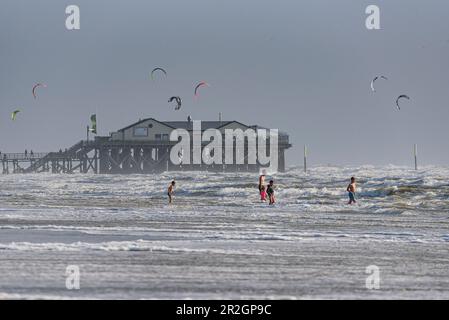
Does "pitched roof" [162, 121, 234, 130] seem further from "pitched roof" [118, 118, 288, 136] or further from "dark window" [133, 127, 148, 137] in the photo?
"dark window" [133, 127, 148, 137]

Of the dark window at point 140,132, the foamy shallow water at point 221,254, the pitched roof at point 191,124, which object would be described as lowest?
the foamy shallow water at point 221,254

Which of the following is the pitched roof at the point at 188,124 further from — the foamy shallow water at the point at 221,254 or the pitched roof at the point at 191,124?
the foamy shallow water at the point at 221,254

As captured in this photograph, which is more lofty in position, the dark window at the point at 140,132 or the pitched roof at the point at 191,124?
the pitched roof at the point at 191,124

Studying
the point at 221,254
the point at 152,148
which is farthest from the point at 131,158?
the point at 221,254

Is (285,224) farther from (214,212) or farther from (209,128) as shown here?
(209,128)

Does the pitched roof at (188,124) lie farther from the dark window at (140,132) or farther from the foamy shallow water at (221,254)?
the foamy shallow water at (221,254)

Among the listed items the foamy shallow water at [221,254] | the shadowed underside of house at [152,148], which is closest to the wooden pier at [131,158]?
the shadowed underside of house at [152,148]

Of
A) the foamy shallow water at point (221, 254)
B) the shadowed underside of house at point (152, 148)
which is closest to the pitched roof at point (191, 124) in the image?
the shadowed underside of house at point (152, 148)

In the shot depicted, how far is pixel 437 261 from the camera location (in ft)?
44.7

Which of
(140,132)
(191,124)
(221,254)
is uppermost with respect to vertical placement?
(191,124)

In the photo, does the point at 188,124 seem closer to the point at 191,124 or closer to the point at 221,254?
the point at 191,124

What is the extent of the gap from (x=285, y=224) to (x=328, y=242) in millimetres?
5286

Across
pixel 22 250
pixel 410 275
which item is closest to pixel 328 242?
pixel 410 275

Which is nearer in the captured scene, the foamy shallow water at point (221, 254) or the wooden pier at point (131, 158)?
the foamy shallow water at point (221, 254)
